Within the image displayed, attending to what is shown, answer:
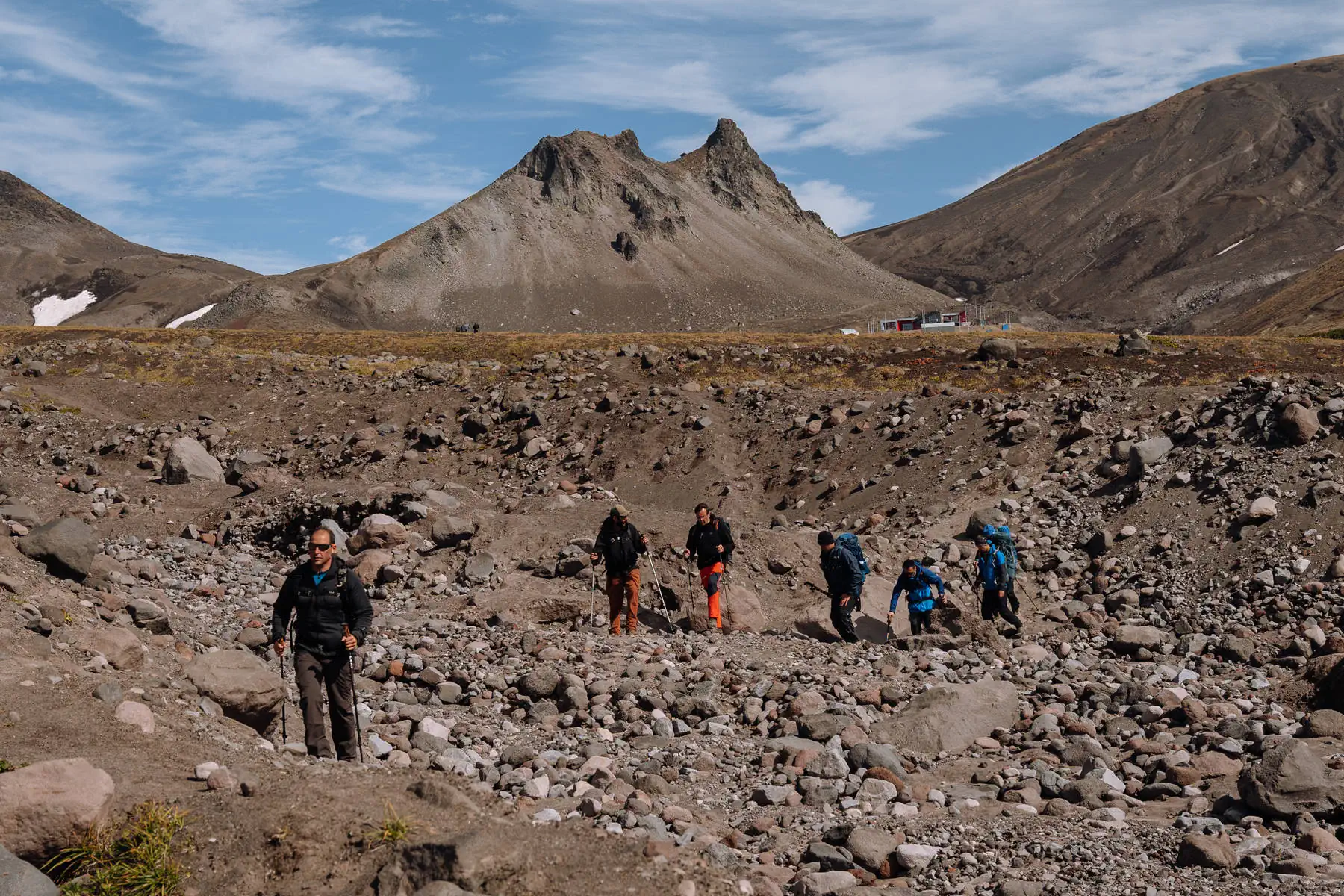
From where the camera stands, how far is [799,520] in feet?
98.2

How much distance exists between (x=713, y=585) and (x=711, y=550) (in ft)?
2.01

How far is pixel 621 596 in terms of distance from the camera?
1897cm

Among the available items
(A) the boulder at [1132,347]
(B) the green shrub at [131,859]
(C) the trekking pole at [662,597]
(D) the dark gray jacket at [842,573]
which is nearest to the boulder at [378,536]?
(C) the trekking pole at [662,597]

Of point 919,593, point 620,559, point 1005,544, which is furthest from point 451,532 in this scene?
point 1005,544

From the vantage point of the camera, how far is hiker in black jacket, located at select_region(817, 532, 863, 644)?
731 inches

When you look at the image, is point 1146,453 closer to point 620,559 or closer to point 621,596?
point 621,596

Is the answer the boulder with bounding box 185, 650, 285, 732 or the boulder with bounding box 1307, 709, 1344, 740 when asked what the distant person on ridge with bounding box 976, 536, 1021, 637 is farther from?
A: the boulder with bounding box 185, 650, 285, 732

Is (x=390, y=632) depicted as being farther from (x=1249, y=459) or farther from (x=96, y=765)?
(x=1249, y=459)

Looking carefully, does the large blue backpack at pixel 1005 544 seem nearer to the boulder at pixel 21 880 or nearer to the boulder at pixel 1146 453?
the boulder at pixel 1146 453

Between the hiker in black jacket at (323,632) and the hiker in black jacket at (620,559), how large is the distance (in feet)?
24.7

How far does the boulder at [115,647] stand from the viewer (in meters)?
12.3

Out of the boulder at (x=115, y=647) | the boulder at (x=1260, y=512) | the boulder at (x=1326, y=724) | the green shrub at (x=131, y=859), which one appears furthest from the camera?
the boulder at (x=1260, y=512)

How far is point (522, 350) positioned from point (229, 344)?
2061cm

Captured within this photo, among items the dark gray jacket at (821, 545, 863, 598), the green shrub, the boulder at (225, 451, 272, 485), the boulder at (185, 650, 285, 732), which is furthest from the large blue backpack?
the boulder at (225, 451, 272, 485)
